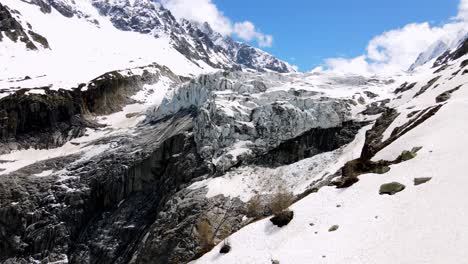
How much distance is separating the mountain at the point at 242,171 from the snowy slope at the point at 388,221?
7 cm

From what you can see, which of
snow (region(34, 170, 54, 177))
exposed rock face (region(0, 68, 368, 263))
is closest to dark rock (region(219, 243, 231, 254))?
exposed rock face (region(0, 68, 368, 263))

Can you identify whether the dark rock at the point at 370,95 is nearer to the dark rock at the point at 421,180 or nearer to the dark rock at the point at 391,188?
the dark rock at the point at 391,188

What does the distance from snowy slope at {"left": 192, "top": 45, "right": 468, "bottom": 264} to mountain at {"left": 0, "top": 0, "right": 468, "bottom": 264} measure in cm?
7

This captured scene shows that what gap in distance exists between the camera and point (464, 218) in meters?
15.3

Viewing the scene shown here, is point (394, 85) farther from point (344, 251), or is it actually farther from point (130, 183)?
point (344, 251)

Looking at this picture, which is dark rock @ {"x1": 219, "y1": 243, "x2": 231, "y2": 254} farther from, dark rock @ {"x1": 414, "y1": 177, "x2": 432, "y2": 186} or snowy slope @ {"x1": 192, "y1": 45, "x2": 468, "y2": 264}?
dark rock @ {"x1": 414, "y1": 177, "x2": 432, "y2": 186}

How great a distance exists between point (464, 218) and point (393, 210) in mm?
3023

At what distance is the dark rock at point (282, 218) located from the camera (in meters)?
21.1

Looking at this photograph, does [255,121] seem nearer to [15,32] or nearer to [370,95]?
[370,95]

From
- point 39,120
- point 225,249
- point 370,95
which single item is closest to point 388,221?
point 225,249

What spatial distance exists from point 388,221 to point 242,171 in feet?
166

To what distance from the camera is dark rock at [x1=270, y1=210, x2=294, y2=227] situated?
69.3 feet

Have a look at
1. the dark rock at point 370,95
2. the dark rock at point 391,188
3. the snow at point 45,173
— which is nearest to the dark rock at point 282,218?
the dark rock at point 391,188

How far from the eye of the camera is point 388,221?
17234 millimetres
